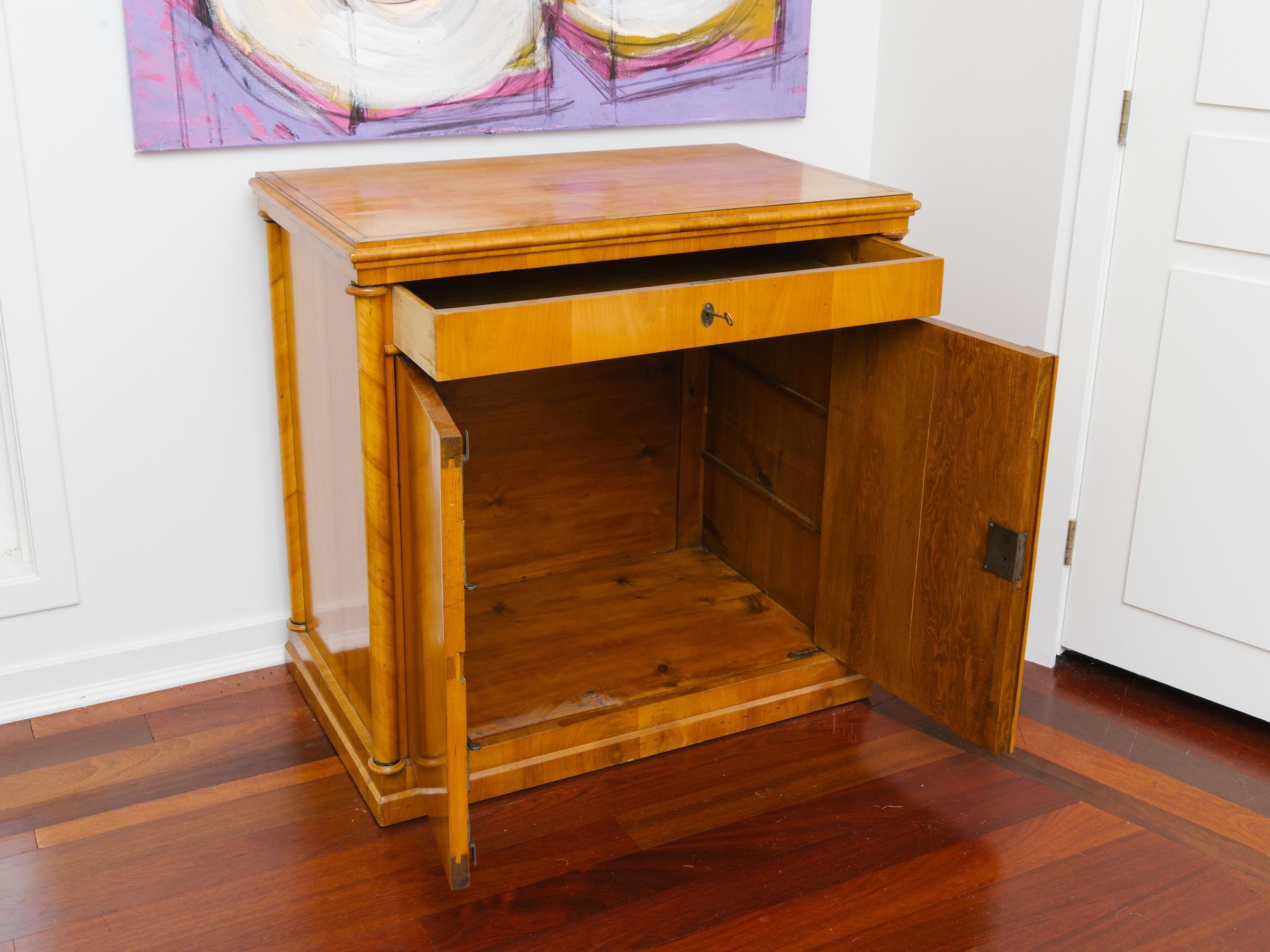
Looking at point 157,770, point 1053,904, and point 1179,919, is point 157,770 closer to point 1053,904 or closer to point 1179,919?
point 1053,904

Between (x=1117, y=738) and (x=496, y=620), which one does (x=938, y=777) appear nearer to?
(x=1117, y=738)

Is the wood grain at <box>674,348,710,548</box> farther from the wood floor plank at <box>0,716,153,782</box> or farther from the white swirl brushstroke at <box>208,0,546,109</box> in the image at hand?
the wood floor plank at <box>0,716,153,782</box>

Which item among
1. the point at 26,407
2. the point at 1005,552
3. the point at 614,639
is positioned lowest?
the point at 614,639

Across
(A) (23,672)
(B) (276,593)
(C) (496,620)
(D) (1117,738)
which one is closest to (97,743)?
(A) (23,672)

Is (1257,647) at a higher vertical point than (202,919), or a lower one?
higher

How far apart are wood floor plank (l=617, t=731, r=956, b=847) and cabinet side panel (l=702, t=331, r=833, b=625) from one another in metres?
0.31

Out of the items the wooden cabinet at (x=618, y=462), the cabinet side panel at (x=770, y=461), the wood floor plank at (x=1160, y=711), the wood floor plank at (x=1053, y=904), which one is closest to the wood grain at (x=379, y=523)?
the wooden cabinet at (x=618, y=462)

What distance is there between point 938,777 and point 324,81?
4.90ft

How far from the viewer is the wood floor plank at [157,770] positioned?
1.92 m

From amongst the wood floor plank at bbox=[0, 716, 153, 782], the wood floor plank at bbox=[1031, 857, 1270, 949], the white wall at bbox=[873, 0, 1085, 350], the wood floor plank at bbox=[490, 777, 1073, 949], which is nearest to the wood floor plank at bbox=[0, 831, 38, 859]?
the wood floor plank at bbox=[0, 716, 153, 782]

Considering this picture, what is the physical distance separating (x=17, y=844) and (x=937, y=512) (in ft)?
4.67

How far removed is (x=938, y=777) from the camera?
6.66 feet

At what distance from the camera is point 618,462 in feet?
8.37

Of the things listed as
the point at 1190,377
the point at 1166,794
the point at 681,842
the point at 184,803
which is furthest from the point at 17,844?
the point at 1190,377
